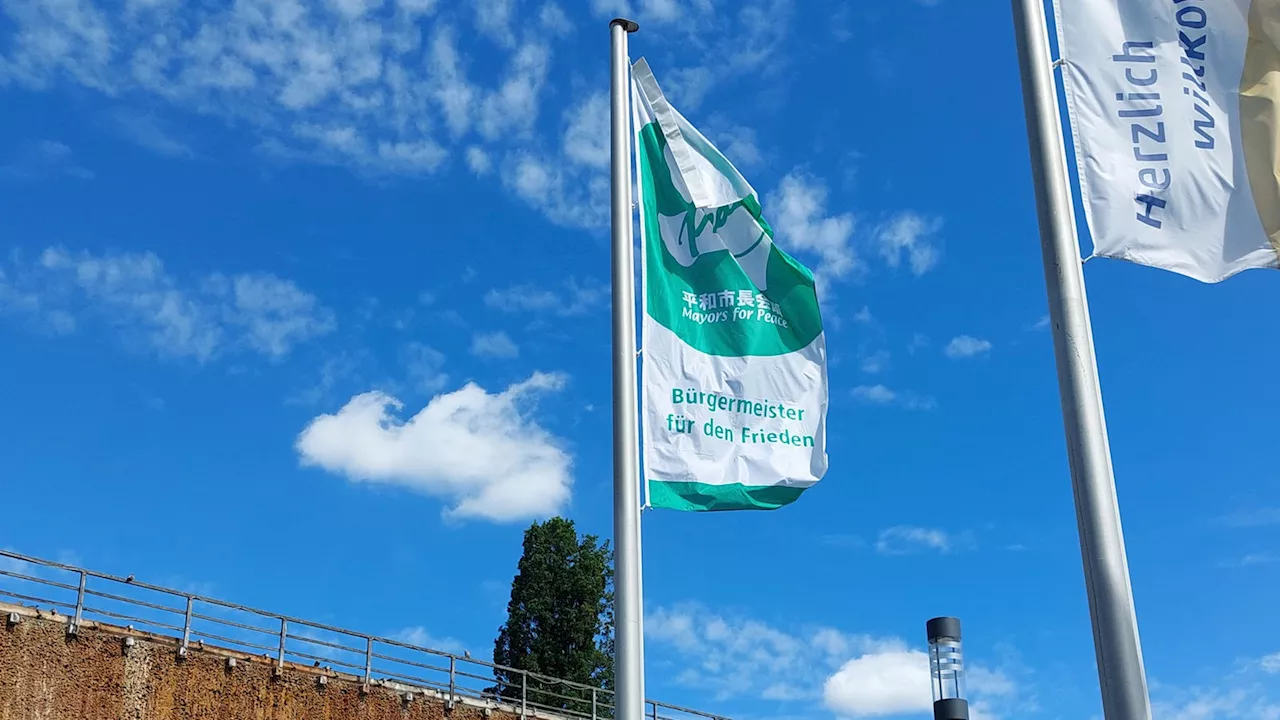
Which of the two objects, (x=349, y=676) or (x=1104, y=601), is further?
(x=349, y=676)

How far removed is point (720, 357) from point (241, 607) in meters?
12.8

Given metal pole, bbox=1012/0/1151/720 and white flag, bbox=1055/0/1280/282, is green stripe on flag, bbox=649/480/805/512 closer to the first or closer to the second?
metal pole, bbox=1012/0/1151/720

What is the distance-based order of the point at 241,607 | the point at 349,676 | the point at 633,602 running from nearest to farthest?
the point at 633,602, the point at 241,607, the point at 349,676

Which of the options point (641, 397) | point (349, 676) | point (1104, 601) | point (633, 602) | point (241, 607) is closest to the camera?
point (1104, 601)

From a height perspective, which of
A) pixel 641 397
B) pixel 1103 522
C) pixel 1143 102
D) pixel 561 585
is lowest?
pixel 1103 522

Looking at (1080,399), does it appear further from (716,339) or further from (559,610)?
(559,610)

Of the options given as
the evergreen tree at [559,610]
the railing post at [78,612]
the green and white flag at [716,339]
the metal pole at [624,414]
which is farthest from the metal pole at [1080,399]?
the evergreen tree at [559,610]

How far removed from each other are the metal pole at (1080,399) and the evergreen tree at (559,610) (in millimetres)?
39507

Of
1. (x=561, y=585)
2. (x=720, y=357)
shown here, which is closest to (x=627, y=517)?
(x=720, y=357)

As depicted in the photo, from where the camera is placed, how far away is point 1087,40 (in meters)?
9.59

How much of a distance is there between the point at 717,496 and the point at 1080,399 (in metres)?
4.04

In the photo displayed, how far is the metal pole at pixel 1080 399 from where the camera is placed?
768 centimetres

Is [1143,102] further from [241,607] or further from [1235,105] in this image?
[241,607]

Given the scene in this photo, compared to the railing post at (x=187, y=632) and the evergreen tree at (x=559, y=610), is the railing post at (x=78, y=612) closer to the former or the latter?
the railing post at (x=187, y=632)
